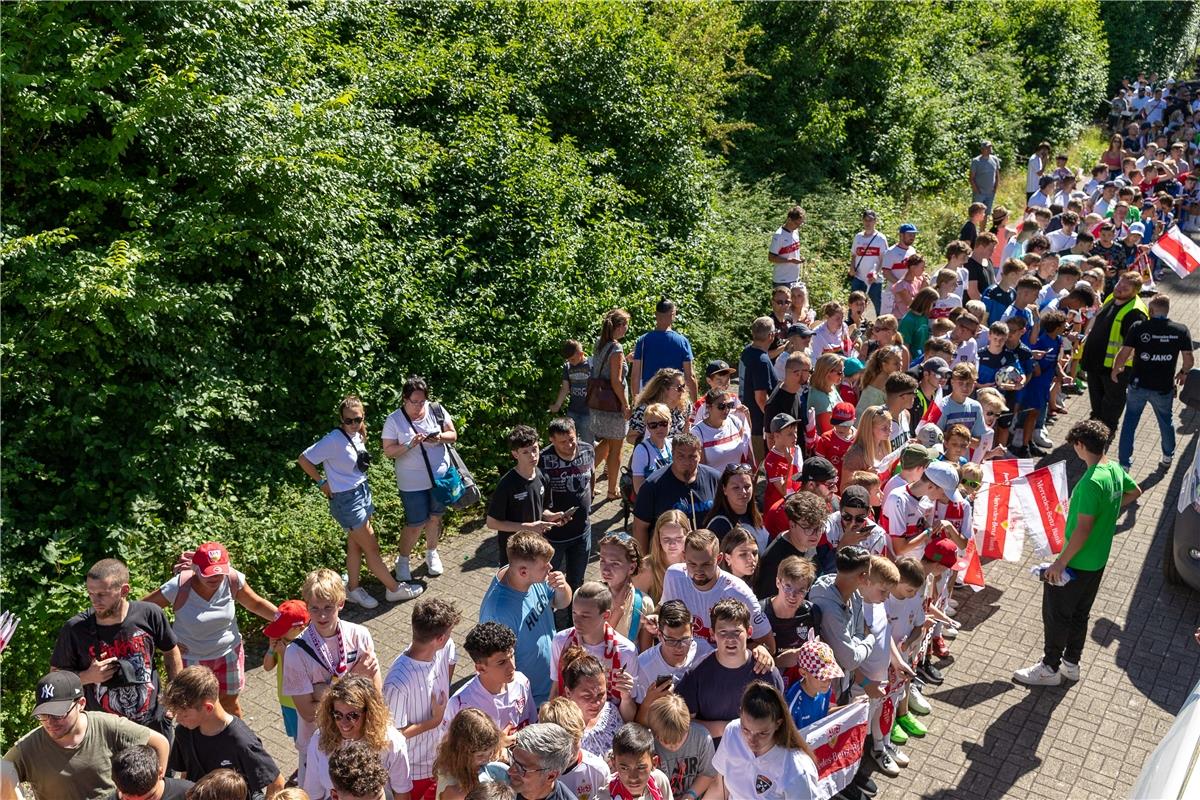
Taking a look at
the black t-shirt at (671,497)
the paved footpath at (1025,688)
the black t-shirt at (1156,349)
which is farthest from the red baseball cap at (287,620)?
A: the black t-shirt at (1156,349)

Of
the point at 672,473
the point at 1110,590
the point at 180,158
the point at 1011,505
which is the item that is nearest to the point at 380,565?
the point at 672,473

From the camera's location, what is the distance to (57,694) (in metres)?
5.10

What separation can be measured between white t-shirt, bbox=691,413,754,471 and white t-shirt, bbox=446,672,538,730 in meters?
A: 3.23

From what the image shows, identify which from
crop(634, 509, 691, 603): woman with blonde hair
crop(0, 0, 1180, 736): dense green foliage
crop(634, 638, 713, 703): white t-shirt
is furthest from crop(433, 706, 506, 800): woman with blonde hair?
crop(0, 0, 1180, 736): dense green foliage

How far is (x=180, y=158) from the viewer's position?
9.57m

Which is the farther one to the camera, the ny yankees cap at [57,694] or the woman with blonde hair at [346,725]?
the ny yankees cap at [57,694]

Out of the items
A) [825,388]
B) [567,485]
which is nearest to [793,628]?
[567,485]

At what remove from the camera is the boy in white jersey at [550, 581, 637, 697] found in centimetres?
554

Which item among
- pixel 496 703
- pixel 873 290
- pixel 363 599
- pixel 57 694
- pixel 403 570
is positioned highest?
pixel 496 703

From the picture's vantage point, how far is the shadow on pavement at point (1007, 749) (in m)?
6.70

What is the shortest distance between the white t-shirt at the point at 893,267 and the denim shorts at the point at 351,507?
7.83m

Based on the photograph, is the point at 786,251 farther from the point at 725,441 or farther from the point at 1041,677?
the point at 1041,677

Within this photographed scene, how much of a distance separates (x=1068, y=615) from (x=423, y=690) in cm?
478

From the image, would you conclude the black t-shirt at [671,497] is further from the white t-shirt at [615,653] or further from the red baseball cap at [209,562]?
the red baseball cap at [209,562]
